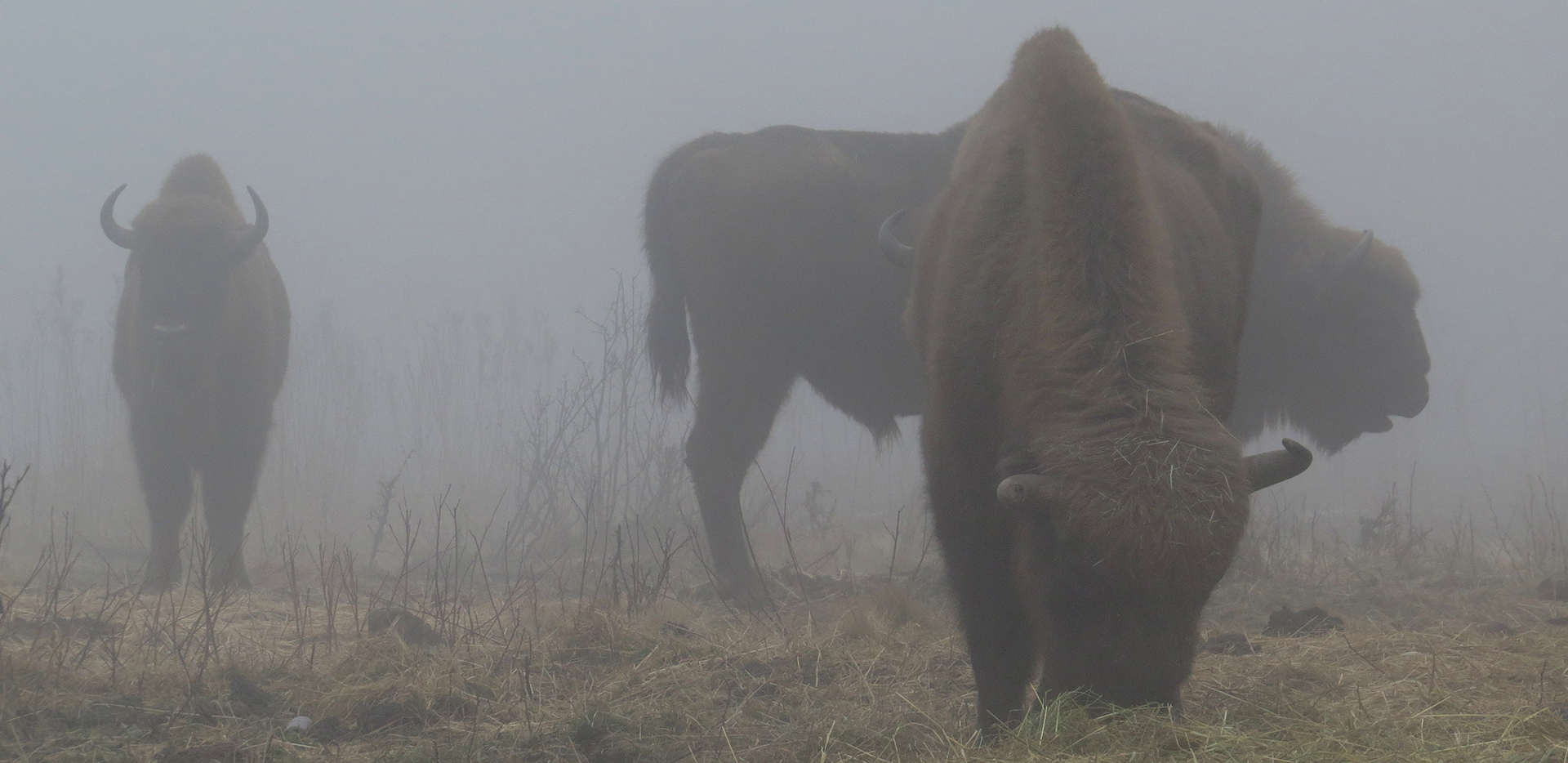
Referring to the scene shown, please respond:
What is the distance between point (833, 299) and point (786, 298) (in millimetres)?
275

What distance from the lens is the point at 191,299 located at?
730 cm

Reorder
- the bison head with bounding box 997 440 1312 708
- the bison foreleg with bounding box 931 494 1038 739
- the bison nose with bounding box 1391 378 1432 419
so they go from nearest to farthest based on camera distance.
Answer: the bison head with bounding box 997 440 1312 708 → the bison foreleg with bounding box 931 494 1038 739 → the bison nose with bounding box 1391 378 1432 419

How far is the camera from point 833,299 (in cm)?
662

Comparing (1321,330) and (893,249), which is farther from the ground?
(893,249)

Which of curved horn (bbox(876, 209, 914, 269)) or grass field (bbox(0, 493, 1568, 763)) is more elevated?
curved horn (bbox(876, 209, 914, 269))

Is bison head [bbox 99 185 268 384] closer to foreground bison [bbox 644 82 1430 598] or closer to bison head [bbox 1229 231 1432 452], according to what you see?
foreground bison [bbox 644 82 1430 598]

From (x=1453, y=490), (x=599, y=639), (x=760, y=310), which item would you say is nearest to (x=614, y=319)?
(x=760, y=310)

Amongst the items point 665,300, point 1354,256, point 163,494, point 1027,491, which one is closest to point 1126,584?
point 1027,491

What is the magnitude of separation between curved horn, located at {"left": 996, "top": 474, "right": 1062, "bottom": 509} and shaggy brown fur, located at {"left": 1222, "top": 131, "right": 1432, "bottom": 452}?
4844mm

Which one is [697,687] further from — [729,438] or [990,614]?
[729,438]

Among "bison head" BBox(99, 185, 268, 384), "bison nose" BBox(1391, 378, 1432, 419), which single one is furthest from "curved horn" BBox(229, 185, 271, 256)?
"bison nose" BBox(1391, 378, 1432, 419)

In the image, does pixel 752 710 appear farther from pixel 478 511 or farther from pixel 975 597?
pixel 478 511

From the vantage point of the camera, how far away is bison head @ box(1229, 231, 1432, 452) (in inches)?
271

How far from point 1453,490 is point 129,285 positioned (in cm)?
1530
